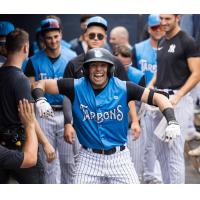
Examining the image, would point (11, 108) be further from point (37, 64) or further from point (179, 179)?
point (179, 179)

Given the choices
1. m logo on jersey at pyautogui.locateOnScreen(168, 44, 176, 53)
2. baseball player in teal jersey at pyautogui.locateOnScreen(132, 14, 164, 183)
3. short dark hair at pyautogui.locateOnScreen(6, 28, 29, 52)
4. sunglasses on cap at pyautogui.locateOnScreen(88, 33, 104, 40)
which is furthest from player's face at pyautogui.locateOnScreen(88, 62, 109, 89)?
baseball player in teal jersey at pyautogui.locateOnScreen(132, 14, 164, 183)

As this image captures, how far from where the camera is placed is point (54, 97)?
17.6 ft

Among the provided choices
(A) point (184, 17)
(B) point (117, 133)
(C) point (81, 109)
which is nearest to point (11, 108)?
(C) point (81, 109)

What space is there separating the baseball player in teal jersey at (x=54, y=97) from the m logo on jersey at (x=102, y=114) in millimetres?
1130

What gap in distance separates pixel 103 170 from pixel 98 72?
0.71 metres

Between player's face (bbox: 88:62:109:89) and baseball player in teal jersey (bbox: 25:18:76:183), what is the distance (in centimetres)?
123

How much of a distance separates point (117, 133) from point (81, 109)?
32 cm

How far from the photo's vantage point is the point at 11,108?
4328 millimetres

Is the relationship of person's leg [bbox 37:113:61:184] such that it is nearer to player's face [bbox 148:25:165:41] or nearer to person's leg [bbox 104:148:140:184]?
person's leg [bbox 104:148:140:184]

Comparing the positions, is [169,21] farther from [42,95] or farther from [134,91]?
[42,95]

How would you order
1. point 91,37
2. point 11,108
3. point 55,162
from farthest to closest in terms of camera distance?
point 55,162 < point 91,37 < point 11,108

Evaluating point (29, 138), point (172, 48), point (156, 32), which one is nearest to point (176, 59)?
point (172, 48)

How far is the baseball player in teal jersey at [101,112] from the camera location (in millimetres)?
4156

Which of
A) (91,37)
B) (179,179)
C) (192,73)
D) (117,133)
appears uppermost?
(91,37)
